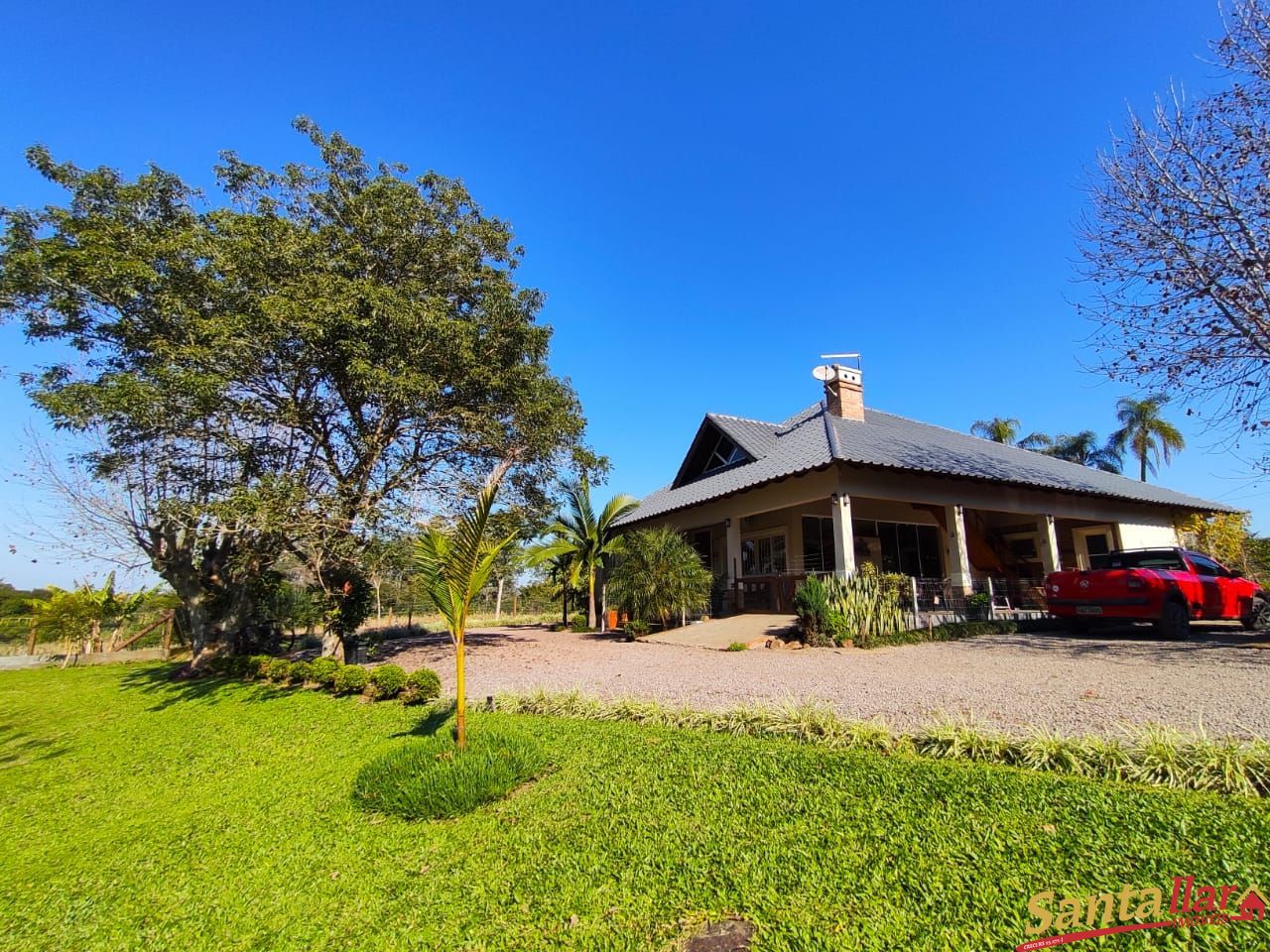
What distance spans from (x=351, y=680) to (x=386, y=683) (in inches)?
42.8

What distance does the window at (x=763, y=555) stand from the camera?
17469 millimetres

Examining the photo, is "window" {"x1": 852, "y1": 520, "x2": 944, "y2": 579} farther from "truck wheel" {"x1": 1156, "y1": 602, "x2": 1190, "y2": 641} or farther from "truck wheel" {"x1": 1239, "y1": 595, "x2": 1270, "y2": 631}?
"truck wheel" {"x1": 1156, "y1": 602, "x2": 1190, "y2": 641}

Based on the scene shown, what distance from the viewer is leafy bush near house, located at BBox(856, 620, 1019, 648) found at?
34.9 ft

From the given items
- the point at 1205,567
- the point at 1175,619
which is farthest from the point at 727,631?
the point at 1205,567

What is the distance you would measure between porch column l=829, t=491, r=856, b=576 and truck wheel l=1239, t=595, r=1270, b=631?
23.1 feet

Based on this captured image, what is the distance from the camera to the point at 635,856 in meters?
3.21

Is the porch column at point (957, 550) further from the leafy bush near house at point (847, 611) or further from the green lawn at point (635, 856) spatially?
the green lawn at point (635, 856)

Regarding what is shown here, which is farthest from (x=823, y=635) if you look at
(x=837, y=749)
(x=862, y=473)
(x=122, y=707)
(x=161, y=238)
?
(x=161, y=238)

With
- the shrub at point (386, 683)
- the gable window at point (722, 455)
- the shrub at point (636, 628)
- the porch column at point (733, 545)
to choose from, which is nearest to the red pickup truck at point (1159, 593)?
the porch column at point (733, 545)

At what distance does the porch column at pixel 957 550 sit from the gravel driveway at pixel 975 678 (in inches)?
85.9

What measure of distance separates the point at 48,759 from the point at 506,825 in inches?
318

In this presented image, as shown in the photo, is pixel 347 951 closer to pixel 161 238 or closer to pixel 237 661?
pixel 237 661

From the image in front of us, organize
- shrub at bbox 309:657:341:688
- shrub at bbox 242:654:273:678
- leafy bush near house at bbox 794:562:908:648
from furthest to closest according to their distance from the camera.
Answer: shrub at bbox 242:654:273:678
leafy bush near house at bbox 794:562:908:648
shrub at bbox 309:657:341:688

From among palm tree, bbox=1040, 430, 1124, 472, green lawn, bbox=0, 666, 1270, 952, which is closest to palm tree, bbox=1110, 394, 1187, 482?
palm tree, bbox=1040, 430, 1124, 472
